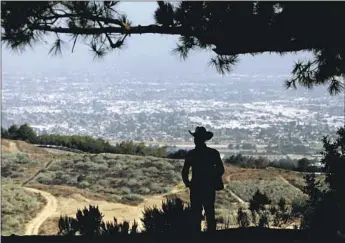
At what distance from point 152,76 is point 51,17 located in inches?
1503

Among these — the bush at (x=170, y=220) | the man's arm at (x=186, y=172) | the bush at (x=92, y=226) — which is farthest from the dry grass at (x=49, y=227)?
the man's arm at (x=186, y=172)

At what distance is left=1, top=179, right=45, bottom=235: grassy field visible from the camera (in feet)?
35.8

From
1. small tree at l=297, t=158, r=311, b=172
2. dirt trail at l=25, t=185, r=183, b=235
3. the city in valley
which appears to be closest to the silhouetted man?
dirt trail at l=25, t=185, r=183, b=235

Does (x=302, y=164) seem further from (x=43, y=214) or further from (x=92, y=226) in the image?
(x=92, y=226)

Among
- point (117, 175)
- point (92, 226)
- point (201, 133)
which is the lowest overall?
point (117, 175)

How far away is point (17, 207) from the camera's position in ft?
41.2

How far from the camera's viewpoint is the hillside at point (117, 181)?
13.6 meters

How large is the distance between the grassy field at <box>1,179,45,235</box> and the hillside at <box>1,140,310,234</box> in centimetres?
47

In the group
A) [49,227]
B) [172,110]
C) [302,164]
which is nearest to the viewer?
[49,227]

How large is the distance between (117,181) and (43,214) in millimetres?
5249

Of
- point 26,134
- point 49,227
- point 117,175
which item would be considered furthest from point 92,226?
point 26,134

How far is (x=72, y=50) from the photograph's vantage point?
4762 mm

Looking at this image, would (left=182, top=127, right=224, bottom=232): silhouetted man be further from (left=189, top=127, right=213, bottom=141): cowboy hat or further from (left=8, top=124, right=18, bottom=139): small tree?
(left=8, top=124, right=18, bottom=139): small tree

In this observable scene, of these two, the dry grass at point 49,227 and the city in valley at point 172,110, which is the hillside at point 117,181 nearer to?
the dry grass at point 49,227
